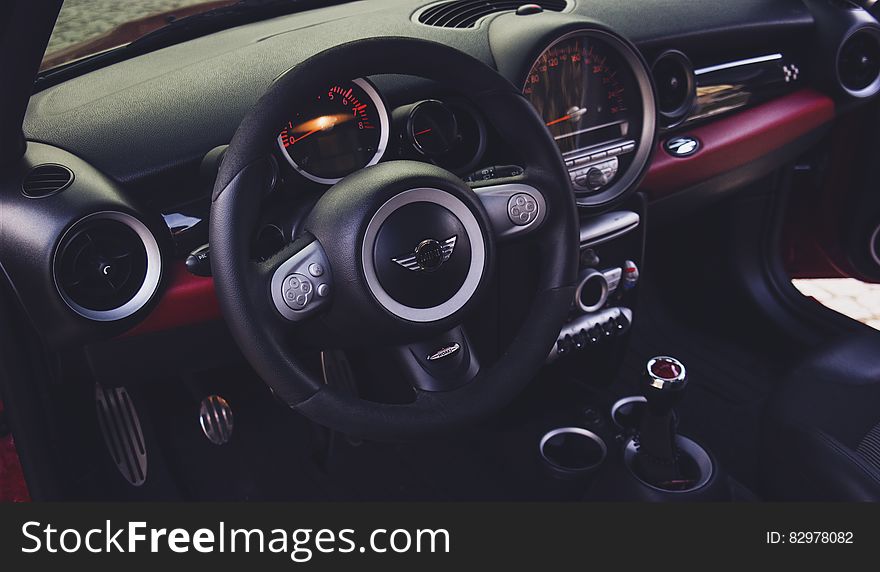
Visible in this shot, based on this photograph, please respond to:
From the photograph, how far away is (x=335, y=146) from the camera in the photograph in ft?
4.35

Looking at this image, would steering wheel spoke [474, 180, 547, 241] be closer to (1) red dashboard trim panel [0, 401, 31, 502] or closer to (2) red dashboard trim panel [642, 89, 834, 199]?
(2) red dashboard trim panel [642, 89, 834, 199]

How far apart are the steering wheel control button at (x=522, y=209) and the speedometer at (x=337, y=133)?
0.28m

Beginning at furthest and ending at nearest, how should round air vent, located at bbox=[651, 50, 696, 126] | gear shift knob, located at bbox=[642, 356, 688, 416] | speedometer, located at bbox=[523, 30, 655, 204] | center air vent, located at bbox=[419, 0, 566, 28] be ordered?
round air vent, located at bbox=[651, 50, 696, 126] < center air vent, located at bbox=[419, 0, 566, 28] < speedometer, located at bbox=[523, 30, 655, 204] < gear shift knob, located at bbox=[642, 356, 688, 416]

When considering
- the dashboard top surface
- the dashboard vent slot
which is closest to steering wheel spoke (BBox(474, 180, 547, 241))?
the dashboard top surface

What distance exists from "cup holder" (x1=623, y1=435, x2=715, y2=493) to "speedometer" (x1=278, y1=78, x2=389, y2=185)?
817 millimetres

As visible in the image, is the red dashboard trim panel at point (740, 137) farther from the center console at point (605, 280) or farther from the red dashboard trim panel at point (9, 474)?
the red dashboard trim panel at point (9, 474)

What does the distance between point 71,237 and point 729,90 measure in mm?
1587

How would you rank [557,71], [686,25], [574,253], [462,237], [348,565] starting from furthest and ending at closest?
[686,25] → [557,71] → [348,565] → [574,253] → [462,237]

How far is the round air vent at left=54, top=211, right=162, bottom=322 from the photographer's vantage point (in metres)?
1.20

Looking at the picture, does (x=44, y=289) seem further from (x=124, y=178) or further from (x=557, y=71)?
(x=557, y=71)

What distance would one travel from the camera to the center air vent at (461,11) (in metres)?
1.79

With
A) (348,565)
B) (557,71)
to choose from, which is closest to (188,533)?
(348,565)

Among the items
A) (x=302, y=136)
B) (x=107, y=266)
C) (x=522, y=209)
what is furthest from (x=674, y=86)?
(x=107, y=266)

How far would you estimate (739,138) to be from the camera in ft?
6.66
